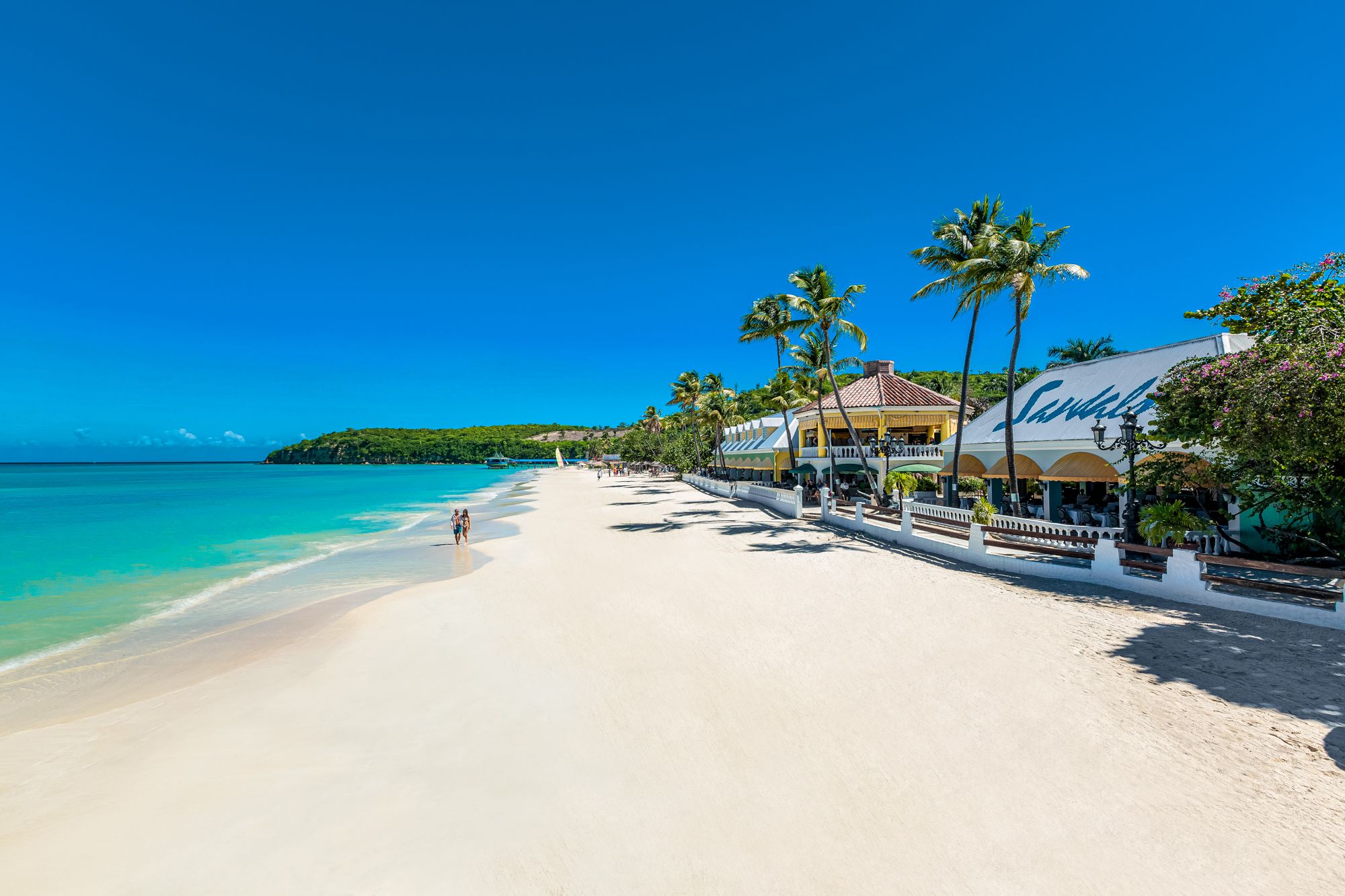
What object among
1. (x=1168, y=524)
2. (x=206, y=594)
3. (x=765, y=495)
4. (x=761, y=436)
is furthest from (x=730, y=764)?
(x=761, y=436)

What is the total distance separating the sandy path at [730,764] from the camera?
386 centimetres

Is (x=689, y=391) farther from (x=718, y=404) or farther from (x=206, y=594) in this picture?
(x=206, y=594)

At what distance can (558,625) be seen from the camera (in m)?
9.75

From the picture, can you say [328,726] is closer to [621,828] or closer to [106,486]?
[621,828]

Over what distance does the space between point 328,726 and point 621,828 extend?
4078 millimetres

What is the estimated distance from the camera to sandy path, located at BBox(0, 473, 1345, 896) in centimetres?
386

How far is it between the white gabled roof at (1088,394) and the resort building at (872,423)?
838 centimetres

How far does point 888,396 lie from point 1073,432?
15.1m

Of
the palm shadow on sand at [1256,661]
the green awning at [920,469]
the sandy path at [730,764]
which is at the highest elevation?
the green awning at [920,469]

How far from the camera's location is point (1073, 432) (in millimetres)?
15742

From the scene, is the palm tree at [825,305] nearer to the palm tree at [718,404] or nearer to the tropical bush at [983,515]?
A: the tropical bush at [983,515]

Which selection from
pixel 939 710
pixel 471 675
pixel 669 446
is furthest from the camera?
pixel 669 446

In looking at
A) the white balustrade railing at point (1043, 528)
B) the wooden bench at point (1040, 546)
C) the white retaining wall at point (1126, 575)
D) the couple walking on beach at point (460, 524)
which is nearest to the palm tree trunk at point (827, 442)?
the white balustrade railing at point (1043, 528)

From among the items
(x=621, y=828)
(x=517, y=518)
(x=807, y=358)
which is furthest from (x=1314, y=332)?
(x=517, y=518)
